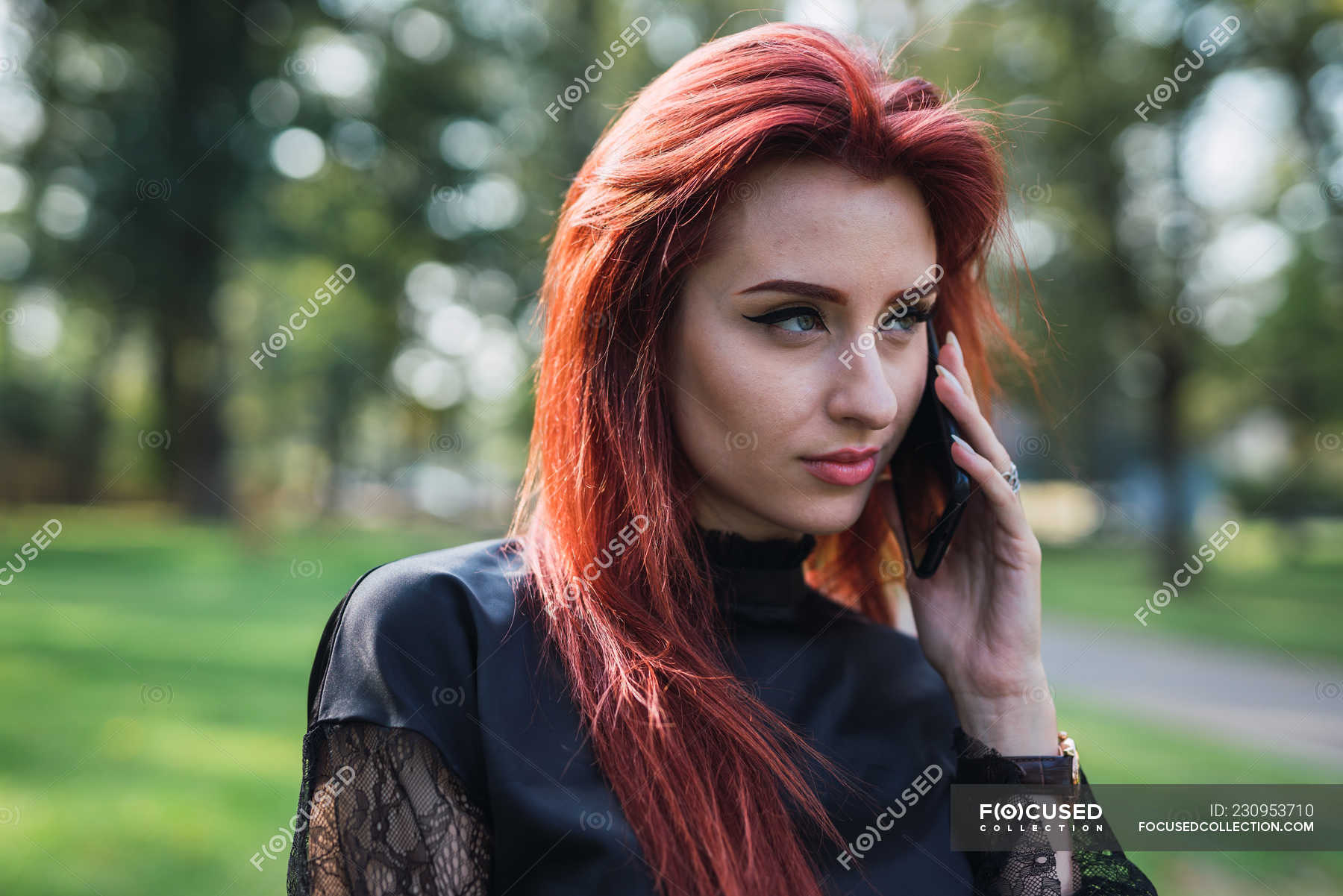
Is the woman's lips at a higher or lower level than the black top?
higher

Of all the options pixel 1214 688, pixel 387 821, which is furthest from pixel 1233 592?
pixel 387 821

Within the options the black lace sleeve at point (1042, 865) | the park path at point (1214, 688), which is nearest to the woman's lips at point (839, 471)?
the black lace sleeve at point (1042, 865)

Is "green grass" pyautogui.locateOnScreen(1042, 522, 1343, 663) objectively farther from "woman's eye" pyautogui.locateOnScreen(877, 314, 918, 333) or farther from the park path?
"woman's eye" pyautogui.locateOnScreen(877, 314, 918, 333)

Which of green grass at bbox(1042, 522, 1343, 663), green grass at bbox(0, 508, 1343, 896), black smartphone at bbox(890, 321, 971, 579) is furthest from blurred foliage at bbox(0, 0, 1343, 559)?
black smartphone at bbox(890, 321, 971, 579)

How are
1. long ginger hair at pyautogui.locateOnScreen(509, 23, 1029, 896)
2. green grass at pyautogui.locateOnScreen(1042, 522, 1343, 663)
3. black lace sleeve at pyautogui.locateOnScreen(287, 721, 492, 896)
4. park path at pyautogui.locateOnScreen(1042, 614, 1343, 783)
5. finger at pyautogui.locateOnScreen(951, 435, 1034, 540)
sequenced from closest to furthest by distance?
black lace sleeve at pyautogui.locateOnScreen(287, 721, 492, 896)
long ginger hair at pyautogui.locateOnScreen(509, 23, 1029, 896)
finger at pyautogui.locateOnScreen(951, 435, 1034, 540)
park path at pyautogui.locateOnScreen(1042, 614, 1343, 783)
green grass at pyautogui.locateOnScreen(1042, 522, 1343, 663)

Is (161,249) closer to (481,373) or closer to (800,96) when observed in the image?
(481,373)

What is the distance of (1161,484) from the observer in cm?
1482

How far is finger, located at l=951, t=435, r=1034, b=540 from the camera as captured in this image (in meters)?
2.00

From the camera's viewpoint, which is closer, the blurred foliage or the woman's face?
the woman's face

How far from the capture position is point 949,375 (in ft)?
6.68

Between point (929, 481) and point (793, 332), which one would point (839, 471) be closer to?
point (793, 332)

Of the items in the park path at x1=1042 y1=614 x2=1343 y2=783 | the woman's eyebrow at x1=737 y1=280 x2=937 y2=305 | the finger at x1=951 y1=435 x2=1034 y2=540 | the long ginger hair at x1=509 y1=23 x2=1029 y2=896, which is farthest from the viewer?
the park path at x1=1042 y1=614 x2=1343 y2=783

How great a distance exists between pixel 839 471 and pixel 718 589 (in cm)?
40

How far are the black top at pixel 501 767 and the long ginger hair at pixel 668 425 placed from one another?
2.4 inches
